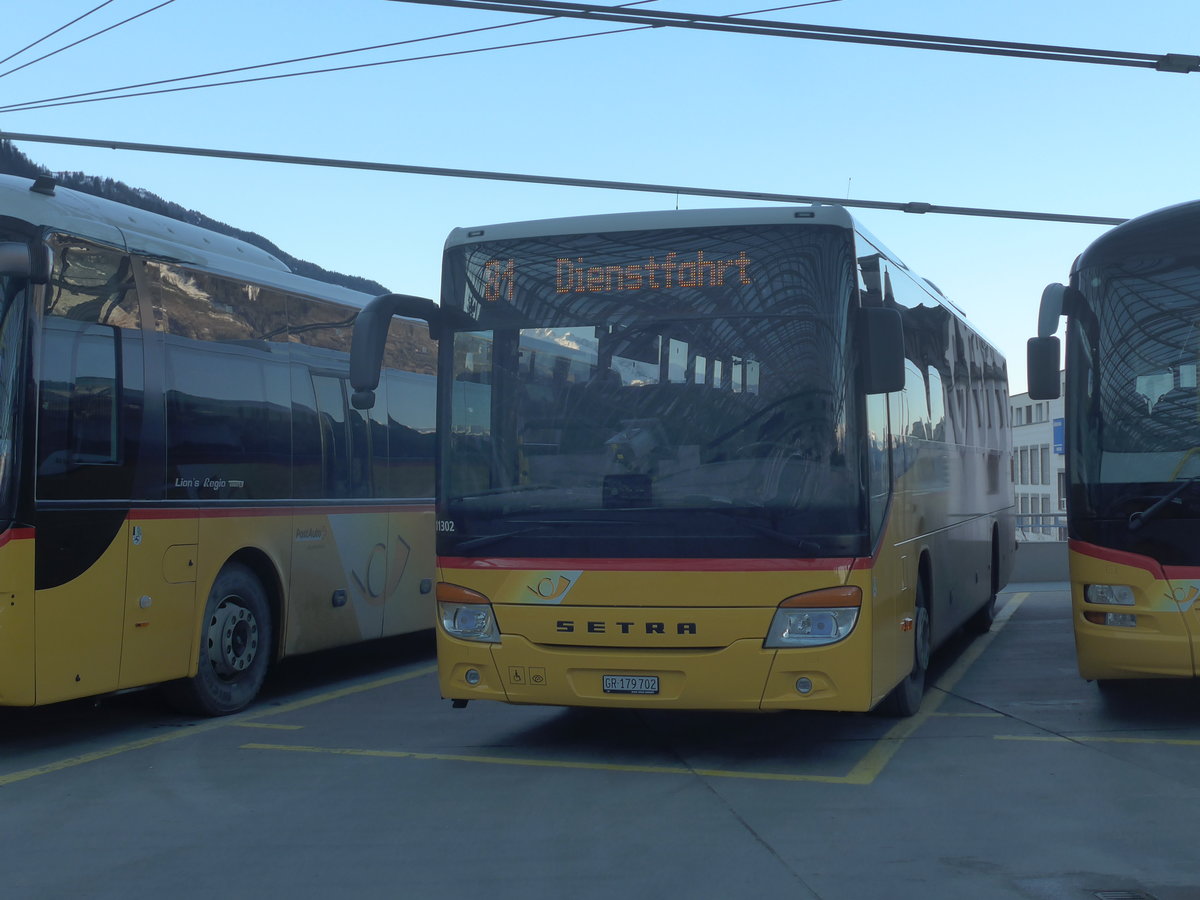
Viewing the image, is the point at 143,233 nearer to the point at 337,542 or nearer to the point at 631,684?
the point at 337,542

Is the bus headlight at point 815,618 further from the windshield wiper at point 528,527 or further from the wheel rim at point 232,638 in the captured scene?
the wheel rim at point 232,638

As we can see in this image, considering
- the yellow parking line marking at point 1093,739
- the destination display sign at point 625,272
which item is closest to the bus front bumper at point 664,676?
the yellow parking line marking at point 1093,739

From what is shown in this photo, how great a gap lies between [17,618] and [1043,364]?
21.7 feet

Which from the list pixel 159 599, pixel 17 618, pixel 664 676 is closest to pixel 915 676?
pixel 664 676

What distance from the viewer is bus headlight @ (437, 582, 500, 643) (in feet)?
26.1

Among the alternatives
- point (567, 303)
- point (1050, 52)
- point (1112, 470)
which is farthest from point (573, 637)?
point (1050, 52)

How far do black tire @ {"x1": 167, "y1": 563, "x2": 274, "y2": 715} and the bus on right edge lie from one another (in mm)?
5729

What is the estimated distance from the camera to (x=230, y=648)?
9883mm

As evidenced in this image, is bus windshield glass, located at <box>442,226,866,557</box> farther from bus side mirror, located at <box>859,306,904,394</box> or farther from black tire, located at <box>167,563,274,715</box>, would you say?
black tire, located at <box>167,563,274,715</box>

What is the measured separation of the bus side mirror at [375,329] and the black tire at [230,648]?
233 cm

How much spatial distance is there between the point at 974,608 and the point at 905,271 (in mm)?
4559

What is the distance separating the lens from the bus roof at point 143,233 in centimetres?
823

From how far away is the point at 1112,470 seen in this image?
29.3 feet

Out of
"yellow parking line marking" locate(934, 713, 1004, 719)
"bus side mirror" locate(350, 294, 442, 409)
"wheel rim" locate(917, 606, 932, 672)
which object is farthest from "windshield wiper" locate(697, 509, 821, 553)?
"yellow parking line marking" locate(934, 713, 1004, 719)
